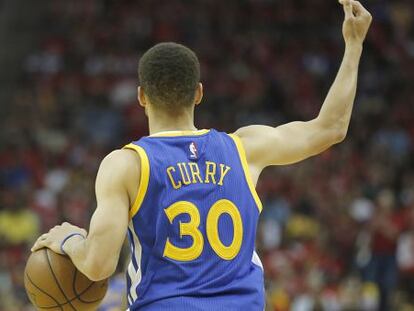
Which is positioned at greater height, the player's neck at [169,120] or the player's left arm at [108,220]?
the player's neck at [169,120]

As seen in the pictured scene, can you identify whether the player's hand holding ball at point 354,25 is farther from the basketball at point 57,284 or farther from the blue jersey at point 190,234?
the basketball at point 57,284

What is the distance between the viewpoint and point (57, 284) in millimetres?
3777

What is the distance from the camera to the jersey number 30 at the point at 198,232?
11.7 ft

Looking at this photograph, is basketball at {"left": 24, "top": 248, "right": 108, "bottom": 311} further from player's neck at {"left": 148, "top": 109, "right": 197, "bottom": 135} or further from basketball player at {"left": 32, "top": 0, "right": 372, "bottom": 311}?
player's neck at {"left": 148, "top": 109, "right": 197, "bottom": 135}

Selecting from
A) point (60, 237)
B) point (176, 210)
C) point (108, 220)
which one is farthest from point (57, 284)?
point (176, 210)

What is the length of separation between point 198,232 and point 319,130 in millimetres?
733

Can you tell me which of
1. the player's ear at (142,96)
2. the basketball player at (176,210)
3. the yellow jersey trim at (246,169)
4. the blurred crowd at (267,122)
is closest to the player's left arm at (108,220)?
the basketball player at (176,210)

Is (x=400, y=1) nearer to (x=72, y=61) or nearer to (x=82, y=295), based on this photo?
(x=72, y=61)

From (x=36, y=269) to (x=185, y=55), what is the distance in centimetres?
99

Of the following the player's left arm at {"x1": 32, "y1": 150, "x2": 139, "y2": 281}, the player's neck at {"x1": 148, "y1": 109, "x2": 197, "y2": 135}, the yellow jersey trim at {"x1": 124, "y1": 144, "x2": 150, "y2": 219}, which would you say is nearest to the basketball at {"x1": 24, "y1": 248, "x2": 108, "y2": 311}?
the player's left arm at {"x1": 32, "y1": 150, "x2": 139, "y2": 281}

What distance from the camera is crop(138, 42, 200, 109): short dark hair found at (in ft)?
12.2

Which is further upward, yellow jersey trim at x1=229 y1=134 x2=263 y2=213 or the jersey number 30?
yellow jersey trim at x1=229 y1=134 x2=263 y2=213

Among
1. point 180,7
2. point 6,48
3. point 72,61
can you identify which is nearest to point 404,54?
point 180,7

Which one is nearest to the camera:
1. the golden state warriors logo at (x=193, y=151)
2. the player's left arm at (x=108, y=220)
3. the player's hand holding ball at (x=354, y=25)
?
the player's left arm at (x=108, y=220)
